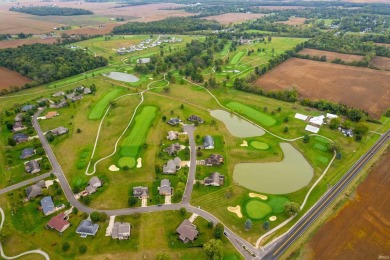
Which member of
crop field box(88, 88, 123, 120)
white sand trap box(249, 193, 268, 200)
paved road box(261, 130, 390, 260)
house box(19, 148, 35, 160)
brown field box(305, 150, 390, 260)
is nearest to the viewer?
brown field box(305, 150, 390, 260)

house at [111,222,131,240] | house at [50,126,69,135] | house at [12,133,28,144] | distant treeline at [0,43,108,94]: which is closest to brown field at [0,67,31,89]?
distant treeline at [0,43,108,94]

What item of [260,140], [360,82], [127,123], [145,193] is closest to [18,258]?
[145,193]

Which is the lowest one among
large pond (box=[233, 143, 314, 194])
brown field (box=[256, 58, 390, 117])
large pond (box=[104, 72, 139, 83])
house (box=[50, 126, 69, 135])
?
large pond (box=[233, 143, 314, 194])

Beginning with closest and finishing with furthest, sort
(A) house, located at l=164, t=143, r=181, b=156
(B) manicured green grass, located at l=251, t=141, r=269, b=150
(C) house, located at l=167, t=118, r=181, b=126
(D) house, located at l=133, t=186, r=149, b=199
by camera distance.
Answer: (D) house, located at l=133, t=186, r=149, b=199 → (A) house, located at l=164, t=143, r=181, b=156 → (B) manicured green grass, located at l=251, t=141, r=269, b=150 → (C) house, located at l=167, t=118, r=181, b=126

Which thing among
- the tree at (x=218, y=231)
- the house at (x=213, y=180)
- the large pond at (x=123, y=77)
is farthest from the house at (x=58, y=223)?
the large pond at (x=123, y=77)

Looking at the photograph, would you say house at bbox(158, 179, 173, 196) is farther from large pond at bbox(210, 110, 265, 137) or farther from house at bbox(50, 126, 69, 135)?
house at bbox(50, 126, 69, 135)
